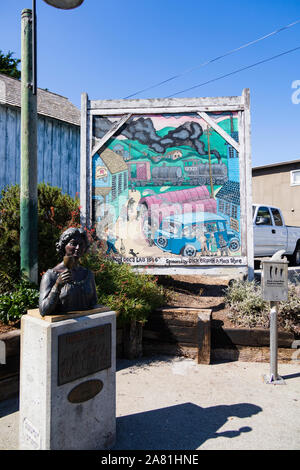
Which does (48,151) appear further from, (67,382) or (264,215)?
(67,382)

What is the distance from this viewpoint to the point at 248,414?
3516mm

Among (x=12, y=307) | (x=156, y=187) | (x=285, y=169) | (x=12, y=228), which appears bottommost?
(x=12, y=307)

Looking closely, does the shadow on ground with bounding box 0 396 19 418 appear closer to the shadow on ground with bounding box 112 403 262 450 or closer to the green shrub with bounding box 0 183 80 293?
the shadow on ground with bounding box 112 403 262 450

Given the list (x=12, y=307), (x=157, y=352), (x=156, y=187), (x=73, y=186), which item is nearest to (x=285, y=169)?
(x=73, y=186)

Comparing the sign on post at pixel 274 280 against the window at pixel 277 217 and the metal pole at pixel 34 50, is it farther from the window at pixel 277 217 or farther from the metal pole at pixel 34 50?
the window at pixel 277 217

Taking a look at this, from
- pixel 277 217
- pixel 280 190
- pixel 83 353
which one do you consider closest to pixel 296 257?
pixel 277 217

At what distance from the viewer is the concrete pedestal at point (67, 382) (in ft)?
8.42

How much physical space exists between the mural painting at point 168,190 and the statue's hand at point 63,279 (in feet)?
13.5

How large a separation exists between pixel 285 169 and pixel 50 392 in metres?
20.1

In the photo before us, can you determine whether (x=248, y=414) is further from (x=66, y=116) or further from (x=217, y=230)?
(x=66, y=116)

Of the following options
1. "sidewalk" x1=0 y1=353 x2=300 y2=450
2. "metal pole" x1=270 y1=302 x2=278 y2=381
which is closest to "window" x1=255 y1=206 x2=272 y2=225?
"sidewalk" x1=0 y1=353 x2=300 y2=450

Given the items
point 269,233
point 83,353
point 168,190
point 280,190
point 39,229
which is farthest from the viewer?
point 280,190

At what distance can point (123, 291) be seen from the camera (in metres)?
5.34

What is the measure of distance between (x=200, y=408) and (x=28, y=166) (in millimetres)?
4305
